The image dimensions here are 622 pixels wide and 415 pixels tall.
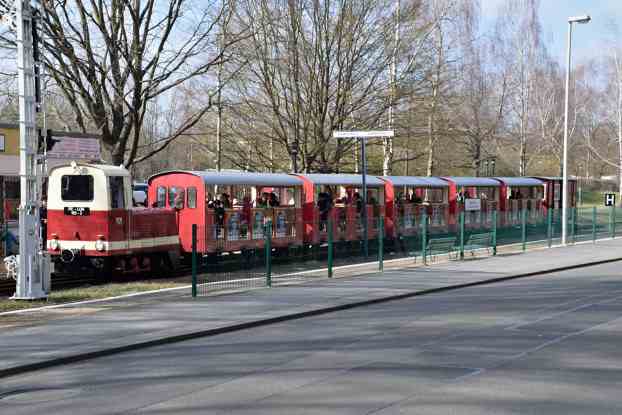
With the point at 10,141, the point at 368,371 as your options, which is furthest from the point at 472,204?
the point at 368,371

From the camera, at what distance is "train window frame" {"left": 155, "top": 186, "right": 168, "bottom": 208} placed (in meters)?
22.4

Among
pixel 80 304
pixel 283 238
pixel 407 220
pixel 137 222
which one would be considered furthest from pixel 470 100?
pixel 80 304

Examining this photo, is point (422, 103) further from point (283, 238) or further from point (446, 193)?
point (283, 238)

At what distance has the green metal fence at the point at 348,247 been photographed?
17.1 metres

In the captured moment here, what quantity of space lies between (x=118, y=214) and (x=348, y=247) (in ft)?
30.9

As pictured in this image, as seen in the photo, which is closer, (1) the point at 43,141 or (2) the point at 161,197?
(1) the point at 43,141

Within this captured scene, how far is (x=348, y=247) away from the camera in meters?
25.7

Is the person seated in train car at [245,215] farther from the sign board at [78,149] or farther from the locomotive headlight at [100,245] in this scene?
the sign board at [78,149]

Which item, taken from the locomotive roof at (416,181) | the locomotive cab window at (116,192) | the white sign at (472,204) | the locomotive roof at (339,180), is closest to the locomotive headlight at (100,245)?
the locomotive cab window at (116,192)

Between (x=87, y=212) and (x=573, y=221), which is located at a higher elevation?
(x=87, y=212)

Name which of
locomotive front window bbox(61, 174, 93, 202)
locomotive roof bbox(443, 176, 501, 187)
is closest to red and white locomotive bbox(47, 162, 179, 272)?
locomotive front window bbox(61, 174, 93, 202)

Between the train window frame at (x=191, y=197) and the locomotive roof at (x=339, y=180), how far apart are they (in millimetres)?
4789

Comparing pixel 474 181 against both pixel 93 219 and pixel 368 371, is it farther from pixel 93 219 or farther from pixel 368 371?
pixel 368 371

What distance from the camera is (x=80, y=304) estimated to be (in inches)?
560
